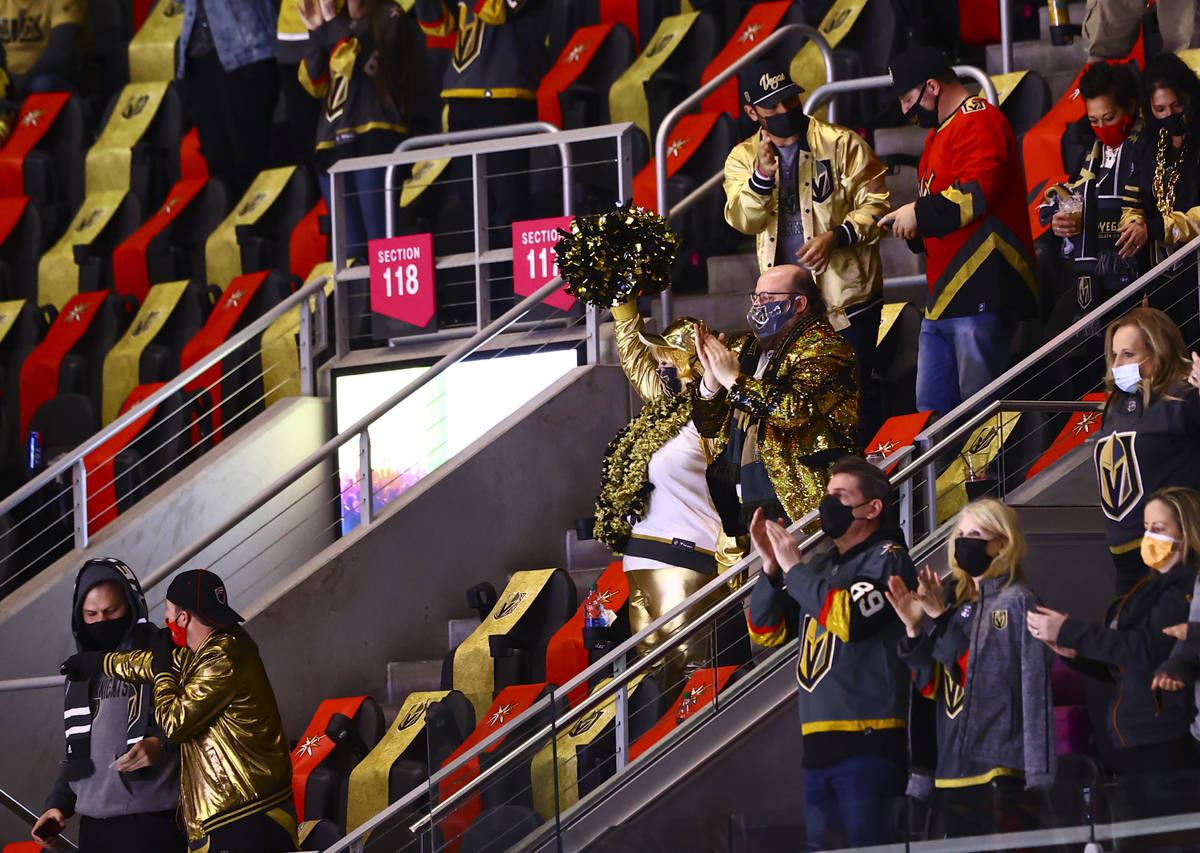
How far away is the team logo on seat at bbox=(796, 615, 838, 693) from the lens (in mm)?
5719

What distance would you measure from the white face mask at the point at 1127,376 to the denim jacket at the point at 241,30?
7482mm

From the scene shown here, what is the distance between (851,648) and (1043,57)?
16.2 ft

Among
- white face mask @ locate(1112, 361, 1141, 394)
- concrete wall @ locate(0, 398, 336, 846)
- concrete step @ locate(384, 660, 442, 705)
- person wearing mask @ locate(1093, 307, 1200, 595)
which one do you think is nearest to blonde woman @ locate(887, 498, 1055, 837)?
person wearing mask @ locate(1093, 307, 1200, 595)

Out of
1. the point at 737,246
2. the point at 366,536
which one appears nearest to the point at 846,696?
the point at 366,536

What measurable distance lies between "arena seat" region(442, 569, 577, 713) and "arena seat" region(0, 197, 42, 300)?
6252mm

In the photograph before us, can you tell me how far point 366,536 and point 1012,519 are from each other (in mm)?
3758

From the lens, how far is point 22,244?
13602 millimetres

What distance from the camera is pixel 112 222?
1334 centimetres

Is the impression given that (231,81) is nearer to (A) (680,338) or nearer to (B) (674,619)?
(A) (680,338)

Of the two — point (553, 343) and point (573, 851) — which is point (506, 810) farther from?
point (553, 343)

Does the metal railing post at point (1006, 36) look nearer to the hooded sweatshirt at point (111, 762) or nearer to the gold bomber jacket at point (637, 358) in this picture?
the gold bomber jacket at point (637, 358)

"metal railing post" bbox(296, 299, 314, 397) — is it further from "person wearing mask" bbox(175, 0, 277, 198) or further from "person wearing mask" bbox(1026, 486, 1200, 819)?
"person wearing mask" bbox(1026, 486, 1200, 819)

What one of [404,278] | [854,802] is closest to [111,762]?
[854,802]

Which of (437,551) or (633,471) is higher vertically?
(633,471)
